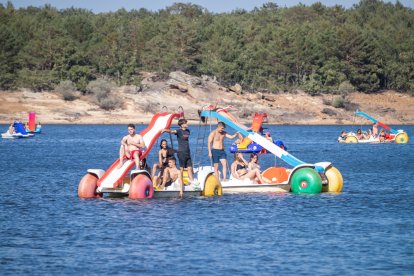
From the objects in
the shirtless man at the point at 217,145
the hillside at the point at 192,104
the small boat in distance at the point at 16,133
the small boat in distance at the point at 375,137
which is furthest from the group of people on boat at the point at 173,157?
the hillside at the point at 192,104

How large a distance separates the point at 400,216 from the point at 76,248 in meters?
9.26

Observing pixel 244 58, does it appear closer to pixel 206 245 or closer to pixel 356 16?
pixel 356 16

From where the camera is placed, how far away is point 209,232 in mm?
21984

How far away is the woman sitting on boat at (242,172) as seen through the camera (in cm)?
2897

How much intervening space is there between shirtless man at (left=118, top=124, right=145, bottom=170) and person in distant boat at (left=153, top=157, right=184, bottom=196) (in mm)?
850

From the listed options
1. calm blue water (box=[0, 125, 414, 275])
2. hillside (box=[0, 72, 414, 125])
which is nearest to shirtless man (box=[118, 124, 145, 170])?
calm blue water (box=[0, 125, 414, 275])

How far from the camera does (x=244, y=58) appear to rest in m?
112

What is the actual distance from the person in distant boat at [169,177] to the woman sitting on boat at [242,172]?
2.47 m

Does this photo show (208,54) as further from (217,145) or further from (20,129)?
(217,145)

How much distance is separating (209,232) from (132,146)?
5884 mm

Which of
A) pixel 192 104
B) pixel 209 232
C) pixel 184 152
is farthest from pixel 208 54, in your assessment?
pixel 209 232

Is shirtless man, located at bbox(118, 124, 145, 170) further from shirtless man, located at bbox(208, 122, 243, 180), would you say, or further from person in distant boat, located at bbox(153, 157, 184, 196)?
shirtless man, located at bbox(208, 122, 243, 180)

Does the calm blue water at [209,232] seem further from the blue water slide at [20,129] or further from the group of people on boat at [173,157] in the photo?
the blue water slide at [20,129]

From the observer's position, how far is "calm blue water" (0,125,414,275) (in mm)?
18203
